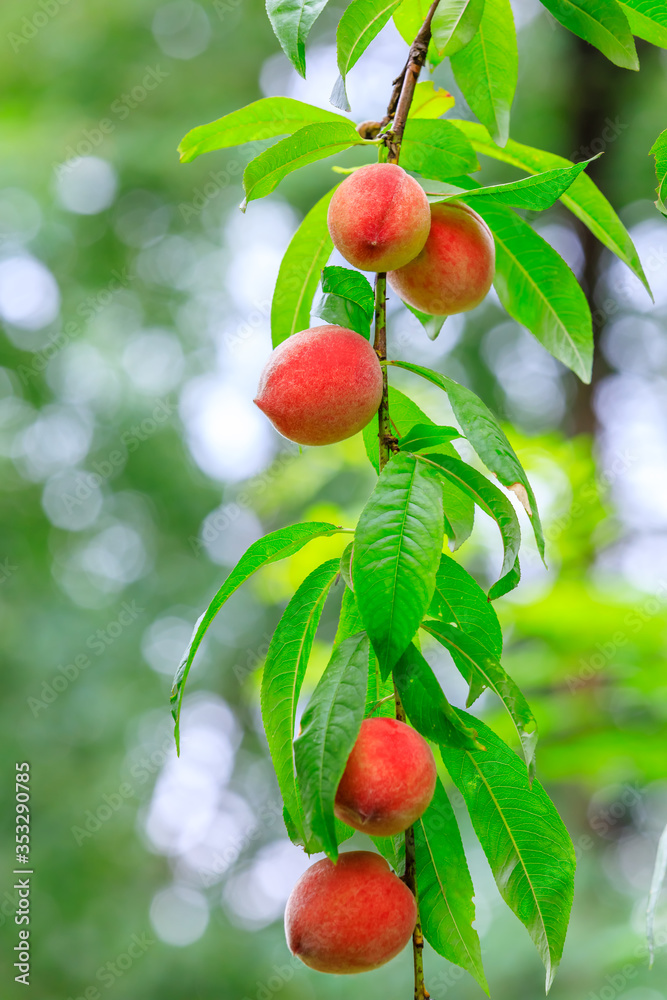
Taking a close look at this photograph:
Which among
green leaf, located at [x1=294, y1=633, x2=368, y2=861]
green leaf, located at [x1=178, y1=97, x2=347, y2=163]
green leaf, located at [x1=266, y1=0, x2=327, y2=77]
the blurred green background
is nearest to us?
green leaf, located at [x1=294, y1=633, x2=368, y2=861]

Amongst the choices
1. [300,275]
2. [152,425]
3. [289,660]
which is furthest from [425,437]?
[152,425]

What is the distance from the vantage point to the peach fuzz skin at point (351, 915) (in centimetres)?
39

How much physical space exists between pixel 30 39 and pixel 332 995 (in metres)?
3.83

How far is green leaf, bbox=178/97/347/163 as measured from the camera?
1.90ft

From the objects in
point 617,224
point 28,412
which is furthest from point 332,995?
point 617,224

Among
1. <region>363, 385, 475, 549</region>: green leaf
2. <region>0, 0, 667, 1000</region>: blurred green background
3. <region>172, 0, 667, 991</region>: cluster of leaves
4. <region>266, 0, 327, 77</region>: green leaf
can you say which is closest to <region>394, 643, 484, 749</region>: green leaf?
<region>172, 0, 667, 991</region>: cluster of leaves

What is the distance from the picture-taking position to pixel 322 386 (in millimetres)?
432

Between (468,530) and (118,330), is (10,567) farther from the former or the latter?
(468,530)

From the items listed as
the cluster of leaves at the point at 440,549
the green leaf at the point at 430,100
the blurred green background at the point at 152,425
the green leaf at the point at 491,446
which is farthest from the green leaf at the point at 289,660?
the blurred green background at the point at 152,425

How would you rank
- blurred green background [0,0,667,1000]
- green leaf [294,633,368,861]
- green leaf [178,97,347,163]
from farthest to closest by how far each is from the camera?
blurred green background [0,0,667,1000], green leaf [178,97,347,163], green leaf [294,633,368,861]

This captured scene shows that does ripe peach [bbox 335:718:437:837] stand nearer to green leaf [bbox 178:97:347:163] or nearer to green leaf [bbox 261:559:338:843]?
green leaf [bbox 261:559:338:843]

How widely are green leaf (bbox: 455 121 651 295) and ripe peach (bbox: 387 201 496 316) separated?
0.45 ft

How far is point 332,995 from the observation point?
2.75m

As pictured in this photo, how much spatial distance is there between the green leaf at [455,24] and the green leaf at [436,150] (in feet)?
0.21
